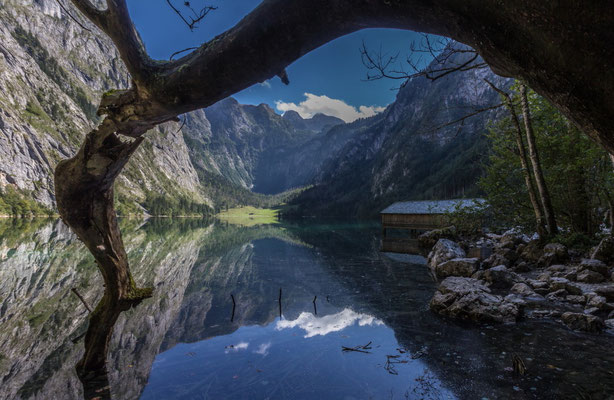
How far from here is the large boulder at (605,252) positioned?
36.1ft

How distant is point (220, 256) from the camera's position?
27047mm

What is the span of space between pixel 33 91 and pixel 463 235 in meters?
175

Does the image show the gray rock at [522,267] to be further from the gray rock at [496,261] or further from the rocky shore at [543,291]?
the gray rock at [496,261]

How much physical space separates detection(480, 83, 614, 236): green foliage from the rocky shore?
205 centimetres

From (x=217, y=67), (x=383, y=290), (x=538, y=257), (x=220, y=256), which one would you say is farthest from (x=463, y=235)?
(x=217, y=67)

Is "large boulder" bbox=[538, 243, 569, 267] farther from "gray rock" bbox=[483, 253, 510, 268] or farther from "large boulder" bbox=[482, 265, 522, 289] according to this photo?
"large boulder" bbox=[482, 265, 522, 289]

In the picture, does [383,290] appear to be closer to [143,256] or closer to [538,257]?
[538,257]

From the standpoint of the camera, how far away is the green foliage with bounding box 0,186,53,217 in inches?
3467

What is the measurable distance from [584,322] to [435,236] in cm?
2556

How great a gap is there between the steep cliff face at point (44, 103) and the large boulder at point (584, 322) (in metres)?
87.8

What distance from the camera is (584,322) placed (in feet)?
23.1

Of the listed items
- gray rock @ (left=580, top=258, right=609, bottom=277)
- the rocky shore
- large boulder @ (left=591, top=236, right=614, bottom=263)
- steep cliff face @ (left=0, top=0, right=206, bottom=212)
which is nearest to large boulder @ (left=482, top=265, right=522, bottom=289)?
the rocky shore

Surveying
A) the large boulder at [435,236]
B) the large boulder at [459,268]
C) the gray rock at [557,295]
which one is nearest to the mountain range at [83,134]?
the large boulder at [435,236]

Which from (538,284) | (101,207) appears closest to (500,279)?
(538,284)
